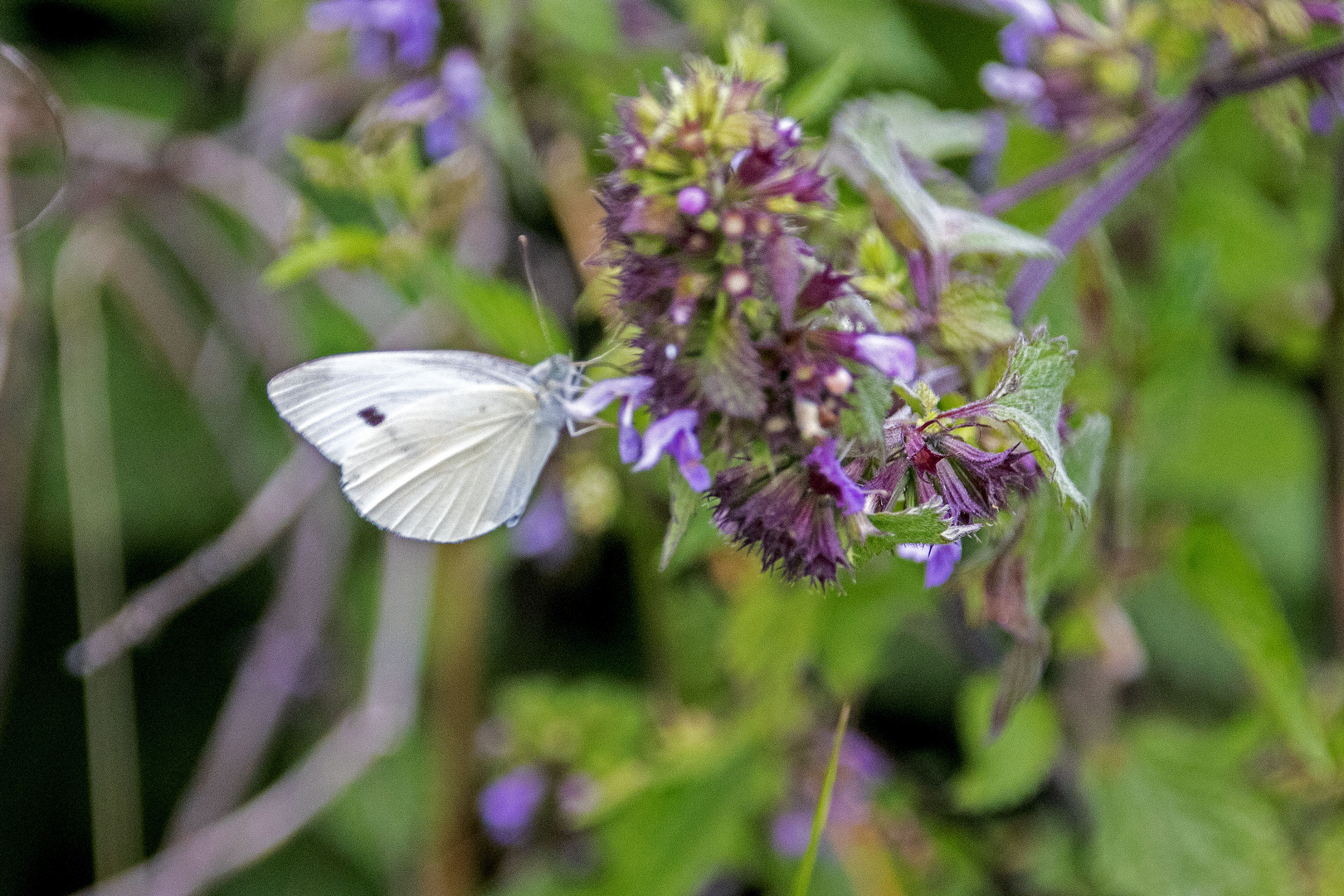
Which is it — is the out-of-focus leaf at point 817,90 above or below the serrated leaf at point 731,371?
above

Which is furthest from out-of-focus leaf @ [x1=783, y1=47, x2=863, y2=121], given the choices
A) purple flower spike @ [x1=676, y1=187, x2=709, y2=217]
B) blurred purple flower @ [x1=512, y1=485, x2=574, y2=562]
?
blurred purple flower @ [x1=512, y1=485, x2=574, y2=562]

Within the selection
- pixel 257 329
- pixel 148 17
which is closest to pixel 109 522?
pixel 257 329

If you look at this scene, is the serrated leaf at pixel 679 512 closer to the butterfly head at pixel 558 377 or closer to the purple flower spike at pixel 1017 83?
the butterfly head at pixel 558 377

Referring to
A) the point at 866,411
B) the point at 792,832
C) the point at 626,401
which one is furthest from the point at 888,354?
the point at 792,832

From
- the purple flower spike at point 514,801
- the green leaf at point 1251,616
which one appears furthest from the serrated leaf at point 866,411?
the purple flower spike at point 514,801

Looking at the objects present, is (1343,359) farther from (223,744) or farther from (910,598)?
(223,744)

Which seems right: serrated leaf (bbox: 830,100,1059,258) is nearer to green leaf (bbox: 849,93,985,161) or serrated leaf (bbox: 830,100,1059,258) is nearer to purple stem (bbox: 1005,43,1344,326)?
purple stem (bbox: 1005,43,1344,326)

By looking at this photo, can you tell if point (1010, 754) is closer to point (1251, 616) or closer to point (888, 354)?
point (1251, 616)
